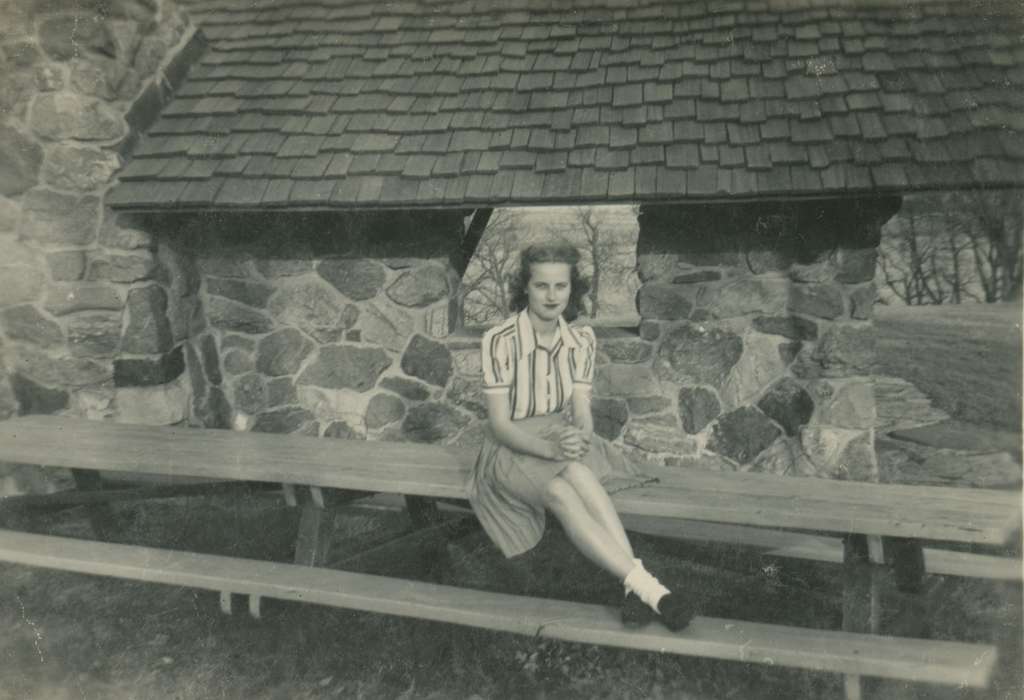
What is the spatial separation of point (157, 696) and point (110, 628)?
1.93 feet

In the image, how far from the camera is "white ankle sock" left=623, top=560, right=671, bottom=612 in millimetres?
2361

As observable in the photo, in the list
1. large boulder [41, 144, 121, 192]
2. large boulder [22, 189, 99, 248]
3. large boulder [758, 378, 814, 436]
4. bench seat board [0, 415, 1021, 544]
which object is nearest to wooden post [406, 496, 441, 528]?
bench seat board [0, 415, 1021, 544]

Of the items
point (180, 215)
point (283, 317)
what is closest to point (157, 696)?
point (283, 317)

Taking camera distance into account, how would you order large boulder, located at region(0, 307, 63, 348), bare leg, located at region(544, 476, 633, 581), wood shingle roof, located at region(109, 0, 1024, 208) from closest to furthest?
bare leg, located at region(544, 476, 633, 581) → wood shingle roof, located at region(109, 0, 1024, 208) → large boulder, located at region(0, 307, 63, 348)

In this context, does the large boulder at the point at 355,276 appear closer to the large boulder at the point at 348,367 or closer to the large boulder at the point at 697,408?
the large boulder at the point at 348,367

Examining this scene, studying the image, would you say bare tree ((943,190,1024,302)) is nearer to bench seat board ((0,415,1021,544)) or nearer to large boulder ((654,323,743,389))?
large boulder ((654,323,743,389))

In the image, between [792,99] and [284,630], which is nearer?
[284,630]

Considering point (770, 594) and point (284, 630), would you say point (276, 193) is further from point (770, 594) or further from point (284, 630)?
point (770, 594)

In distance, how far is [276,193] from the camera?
4035 millimetres

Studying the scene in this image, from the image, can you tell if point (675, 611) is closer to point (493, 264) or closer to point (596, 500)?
point (596, 500)

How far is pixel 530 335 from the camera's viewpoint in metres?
2.88

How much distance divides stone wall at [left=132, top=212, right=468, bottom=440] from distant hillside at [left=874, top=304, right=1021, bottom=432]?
13.2 ft

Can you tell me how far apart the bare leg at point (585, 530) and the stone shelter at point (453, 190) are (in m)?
1.72

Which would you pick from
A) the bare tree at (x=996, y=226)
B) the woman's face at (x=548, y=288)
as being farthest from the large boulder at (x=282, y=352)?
the bare tree at (x=996, y=226)
